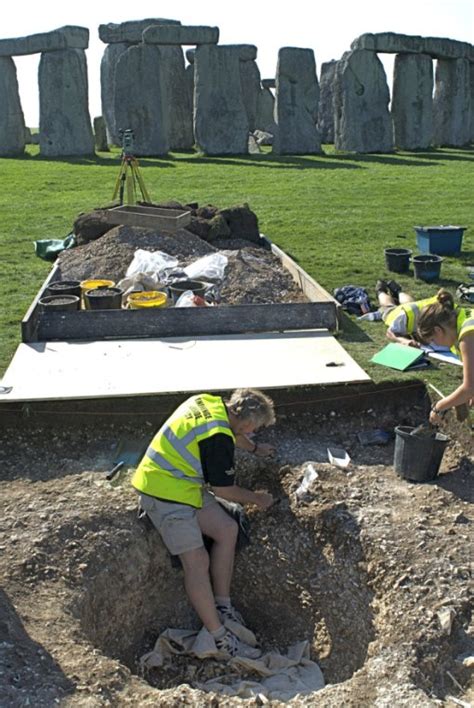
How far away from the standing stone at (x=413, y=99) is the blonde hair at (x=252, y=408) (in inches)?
935

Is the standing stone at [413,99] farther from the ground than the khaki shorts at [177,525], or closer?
farther from the ground

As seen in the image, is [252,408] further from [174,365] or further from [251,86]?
[251,86]

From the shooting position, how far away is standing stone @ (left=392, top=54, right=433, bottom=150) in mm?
26906

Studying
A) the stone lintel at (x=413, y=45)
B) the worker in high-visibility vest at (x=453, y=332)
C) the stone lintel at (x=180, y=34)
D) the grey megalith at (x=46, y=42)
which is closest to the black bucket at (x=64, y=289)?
the worker in high-visibility vest at (x=453, y=332)

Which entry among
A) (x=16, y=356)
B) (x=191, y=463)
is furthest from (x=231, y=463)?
(x=16, y=356)

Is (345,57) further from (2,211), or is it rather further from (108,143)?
(2,211)

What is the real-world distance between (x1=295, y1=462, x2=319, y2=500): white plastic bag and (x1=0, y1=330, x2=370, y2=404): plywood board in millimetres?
1108

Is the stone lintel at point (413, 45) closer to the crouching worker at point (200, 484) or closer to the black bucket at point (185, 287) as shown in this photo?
the black bucket at point (185, 287)

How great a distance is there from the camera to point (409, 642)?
4441mm

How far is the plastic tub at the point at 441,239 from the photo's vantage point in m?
12.2

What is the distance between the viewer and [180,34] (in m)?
25.2

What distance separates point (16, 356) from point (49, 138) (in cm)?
1826

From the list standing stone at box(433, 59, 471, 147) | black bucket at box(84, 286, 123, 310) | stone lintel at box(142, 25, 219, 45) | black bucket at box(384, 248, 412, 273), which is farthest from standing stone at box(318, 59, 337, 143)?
black bucket at box(84, 286, 123, 310)

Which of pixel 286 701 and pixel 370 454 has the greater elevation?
pixel 370 454
